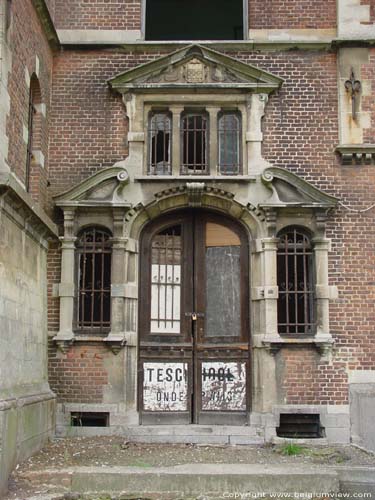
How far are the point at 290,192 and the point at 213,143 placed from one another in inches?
61.3

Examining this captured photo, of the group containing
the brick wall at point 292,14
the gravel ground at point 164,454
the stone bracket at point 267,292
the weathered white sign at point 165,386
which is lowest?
the gravel ground at point 164,454

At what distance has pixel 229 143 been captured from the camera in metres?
12.5

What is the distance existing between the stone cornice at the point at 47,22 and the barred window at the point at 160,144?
2119mm

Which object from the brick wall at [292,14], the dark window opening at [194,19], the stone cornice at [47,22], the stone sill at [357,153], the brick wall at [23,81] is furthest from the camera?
the dark window opening at [194,19]

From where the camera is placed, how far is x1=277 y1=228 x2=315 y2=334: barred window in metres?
12.0

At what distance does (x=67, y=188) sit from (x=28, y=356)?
10.4ft

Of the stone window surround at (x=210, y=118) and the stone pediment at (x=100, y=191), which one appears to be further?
the stone window surround at (x=210, y=118)

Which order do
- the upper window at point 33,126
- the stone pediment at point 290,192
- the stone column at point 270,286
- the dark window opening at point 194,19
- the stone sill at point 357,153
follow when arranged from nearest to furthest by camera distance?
the upper window at point 33,126 < the stone column at point 270,286 < the stone pediment at point 290,192 < the stone sill at point 357,153 < the dark window opening at point 194,19

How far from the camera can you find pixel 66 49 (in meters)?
Result: 12.7

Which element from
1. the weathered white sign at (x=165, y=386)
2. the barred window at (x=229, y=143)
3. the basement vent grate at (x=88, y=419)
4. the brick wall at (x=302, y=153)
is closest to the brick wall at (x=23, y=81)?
the brick wall at (x=302, y=153)

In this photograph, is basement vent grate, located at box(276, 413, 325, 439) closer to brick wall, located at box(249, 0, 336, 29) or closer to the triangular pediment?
the triangular pediment

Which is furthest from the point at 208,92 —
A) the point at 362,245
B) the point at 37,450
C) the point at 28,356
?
the point at 37,450

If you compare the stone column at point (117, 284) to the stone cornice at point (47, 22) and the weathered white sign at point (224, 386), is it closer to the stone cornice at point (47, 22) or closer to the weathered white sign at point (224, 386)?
the weathered white sign at point (224, 386)

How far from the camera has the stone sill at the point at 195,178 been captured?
12.1 meters
